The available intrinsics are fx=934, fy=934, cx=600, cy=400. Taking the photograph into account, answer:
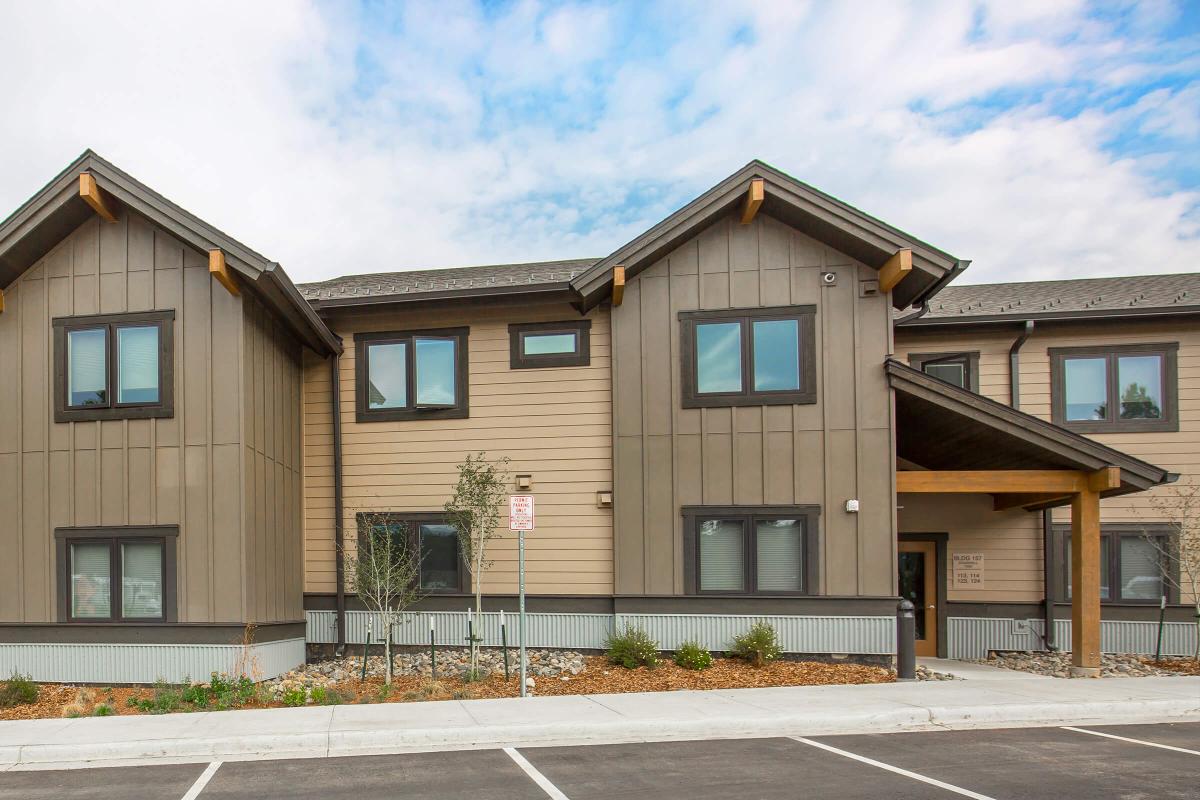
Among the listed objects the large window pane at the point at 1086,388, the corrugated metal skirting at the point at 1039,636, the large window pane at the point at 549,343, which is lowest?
the corrugated metal skirting at the point at 1039,636

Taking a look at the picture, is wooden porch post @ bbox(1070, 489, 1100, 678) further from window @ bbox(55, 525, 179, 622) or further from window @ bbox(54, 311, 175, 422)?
window @ bbox(54, 311, 175, 422)

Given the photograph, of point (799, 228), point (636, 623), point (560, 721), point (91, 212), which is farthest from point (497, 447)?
point (91, 212)

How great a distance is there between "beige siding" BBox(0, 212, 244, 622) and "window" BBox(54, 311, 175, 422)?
5.4 inches

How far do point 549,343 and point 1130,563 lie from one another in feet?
34.3

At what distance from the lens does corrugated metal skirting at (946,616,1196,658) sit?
607 inches

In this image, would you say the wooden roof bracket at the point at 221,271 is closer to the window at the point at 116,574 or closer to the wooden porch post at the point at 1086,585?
the window at the point at 116,574

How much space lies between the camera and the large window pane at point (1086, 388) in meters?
16.0

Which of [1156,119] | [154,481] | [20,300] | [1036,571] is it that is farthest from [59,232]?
[1156,119]

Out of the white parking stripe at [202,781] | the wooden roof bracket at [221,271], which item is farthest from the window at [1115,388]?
the white parking stripe at [202,781]

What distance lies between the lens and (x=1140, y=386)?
1588 cm

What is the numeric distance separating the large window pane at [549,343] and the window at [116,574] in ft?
19.2

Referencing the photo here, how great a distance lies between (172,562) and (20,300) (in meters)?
4.63

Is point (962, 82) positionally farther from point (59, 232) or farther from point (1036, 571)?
point (59, 232)

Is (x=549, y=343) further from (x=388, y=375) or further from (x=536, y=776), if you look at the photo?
(x=536, y=776)
